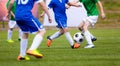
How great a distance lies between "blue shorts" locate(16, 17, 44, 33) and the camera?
36.4ft

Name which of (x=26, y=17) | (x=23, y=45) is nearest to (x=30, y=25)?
(x=26, y=17)

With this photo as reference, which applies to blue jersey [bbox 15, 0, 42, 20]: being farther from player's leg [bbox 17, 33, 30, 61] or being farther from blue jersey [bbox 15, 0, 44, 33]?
player's leg [bbox 17, 33, 30, 61]

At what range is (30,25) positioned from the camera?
11141mm

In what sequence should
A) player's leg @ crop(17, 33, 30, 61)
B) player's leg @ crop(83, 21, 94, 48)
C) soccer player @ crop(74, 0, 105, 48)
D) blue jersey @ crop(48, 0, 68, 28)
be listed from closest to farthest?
player's leg @ crop(17, 33, 30, 61) → player's leg @ crop(83, 21, 94, 48) → soccer player @ crop(74, 0, 105, 48) → blue jersey @ crop(48, 0, 68, 28)

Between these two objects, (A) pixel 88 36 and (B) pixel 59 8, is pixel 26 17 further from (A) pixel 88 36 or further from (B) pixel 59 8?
(B) pixel 59 8

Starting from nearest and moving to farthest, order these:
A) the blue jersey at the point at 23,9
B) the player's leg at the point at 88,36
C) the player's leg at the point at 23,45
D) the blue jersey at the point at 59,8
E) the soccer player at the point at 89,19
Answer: the blue jersey at the point at 23,9 → the player's leg at the point at 23,45 → the player's leg at the point at 88,36 → the soccer player at the point at 89,19 → the blue jersey at the point at 59,8

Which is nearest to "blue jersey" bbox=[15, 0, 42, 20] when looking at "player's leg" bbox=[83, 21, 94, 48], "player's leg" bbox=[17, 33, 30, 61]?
"player's leg" bbox=[17, 33, 30, 61]

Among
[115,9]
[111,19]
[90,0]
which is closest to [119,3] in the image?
[115,9]

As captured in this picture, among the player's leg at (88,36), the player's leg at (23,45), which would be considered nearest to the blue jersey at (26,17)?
the player's leg at (23,45)

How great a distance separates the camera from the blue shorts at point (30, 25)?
11109 millimetres

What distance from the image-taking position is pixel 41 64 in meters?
10.3

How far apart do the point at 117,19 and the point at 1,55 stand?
26.1 meters

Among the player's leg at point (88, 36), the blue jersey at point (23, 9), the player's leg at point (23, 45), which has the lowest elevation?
the player's leg at point (88, 36)

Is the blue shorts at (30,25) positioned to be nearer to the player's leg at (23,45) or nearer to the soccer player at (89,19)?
the player's leg at (23,45)
